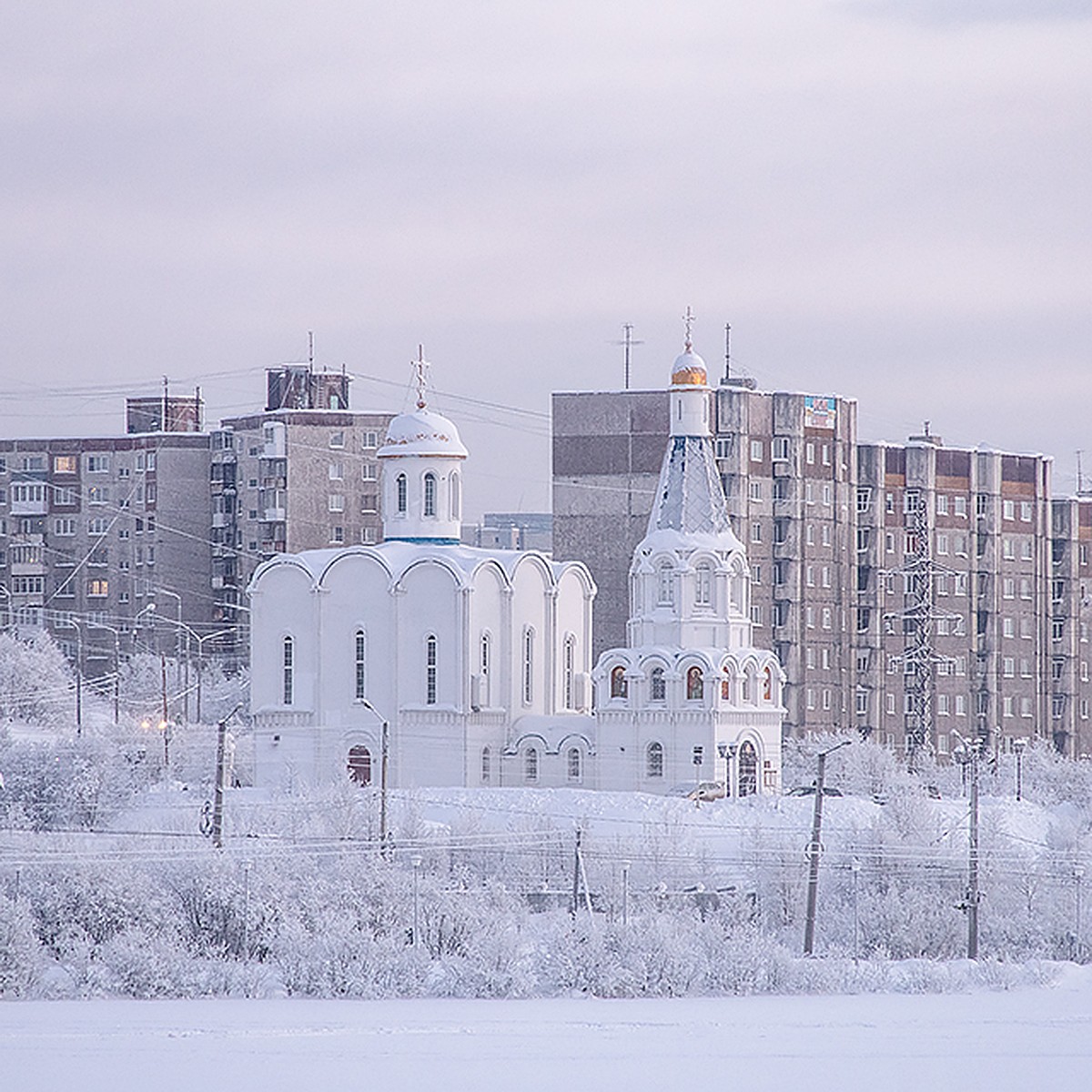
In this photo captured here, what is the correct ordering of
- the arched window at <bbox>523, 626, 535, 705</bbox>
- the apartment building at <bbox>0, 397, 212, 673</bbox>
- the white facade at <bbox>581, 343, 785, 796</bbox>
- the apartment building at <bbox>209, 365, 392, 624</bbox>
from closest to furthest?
the white facade at <bbox>581, 343, 785, 796</bbox> → the arched window at <bbox>523, 626, 535, 705</bbox> → the apartment building at <bbox>209, 365, 392, 624</bbox> → the apartment building at <bbox>0, 397, 212, 673</bbox>

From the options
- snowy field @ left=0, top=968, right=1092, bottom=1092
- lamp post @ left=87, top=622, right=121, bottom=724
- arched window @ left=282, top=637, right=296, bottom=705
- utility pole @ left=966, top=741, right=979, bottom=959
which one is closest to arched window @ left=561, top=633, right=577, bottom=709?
arched window @ left=282, top=637, right=296, bottom=705

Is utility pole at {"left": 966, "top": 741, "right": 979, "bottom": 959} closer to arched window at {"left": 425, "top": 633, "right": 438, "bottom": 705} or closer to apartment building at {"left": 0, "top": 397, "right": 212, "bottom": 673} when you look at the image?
arched window at {"left": 425, "top": 633, "right": 438, "bottom": 705}

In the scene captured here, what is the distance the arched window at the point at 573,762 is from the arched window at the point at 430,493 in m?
6.50

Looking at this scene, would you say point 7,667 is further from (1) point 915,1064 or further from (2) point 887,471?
(1) point 915,1064

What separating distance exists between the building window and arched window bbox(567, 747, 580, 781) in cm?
631

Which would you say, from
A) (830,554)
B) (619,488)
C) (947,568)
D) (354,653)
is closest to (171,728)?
(354,653)

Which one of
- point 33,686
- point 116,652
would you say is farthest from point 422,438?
point 116,652

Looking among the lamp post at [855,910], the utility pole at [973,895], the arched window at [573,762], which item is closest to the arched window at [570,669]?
the arched window at [573,762]

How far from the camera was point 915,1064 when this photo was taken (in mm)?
27141

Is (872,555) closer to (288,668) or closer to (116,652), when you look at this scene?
(116,652)

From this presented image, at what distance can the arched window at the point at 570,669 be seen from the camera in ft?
187

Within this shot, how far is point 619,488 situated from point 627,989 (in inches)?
1669

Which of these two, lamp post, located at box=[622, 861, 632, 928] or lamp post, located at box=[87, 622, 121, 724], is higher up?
lamp post, located at box=[87, 622, 121, 724]

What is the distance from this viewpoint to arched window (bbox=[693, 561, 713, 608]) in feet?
173
